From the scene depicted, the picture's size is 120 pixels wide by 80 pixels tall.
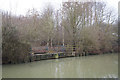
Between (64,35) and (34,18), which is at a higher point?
(34,18)

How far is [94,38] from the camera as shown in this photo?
625 inches

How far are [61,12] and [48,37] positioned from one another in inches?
166

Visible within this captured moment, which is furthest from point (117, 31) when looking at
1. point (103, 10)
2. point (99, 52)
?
point (99, 52)

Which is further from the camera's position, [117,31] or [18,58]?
[117,31]

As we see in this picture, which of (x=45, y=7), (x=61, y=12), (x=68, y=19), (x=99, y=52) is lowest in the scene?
(x=99, y=52)

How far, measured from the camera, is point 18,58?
8984 millimetres

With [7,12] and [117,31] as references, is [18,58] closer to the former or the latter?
[7,12]

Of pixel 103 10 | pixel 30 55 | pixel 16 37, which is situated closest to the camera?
pixel 16 37

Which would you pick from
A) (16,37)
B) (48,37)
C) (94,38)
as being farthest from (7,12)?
(94,38)

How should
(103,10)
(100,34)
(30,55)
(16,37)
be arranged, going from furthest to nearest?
(103,10)
(100,34)
(30,55)
(16,37)

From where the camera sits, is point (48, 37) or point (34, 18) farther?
point (48, 37)

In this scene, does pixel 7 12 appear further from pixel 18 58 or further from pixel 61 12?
pixel 61 12

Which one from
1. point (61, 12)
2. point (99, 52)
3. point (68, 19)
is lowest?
point (99, 52)

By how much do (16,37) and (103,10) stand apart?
57.7ft
